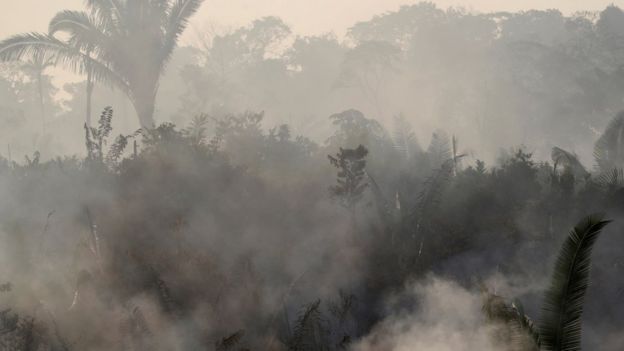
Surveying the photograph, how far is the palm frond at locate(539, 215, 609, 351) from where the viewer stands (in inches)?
230

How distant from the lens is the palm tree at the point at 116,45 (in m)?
18.1

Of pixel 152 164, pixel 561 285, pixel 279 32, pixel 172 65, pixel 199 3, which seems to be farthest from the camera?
pixel 172 65

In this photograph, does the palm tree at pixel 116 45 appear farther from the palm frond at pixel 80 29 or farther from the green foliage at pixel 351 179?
the green foliage at pixel 351 179

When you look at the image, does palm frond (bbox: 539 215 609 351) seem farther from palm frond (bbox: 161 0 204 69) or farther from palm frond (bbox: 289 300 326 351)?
palm frond (bbox: 161 0 204 69)

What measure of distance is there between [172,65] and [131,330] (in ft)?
187

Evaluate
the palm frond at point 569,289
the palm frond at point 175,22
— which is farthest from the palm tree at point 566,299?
the palm frond at point 175,22

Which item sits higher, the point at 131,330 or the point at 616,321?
the point at 131,330

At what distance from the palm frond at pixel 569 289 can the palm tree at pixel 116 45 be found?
1436cm

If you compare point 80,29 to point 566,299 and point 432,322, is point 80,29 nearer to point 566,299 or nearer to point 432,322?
point 432,322

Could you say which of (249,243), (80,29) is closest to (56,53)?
(80,29)

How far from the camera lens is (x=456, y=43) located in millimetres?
46656

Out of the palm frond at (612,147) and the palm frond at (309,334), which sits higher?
the palm frond at (612,147)

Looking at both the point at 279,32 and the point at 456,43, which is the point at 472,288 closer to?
the point at 456,43

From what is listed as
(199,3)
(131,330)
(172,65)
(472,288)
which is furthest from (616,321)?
(172,65)
